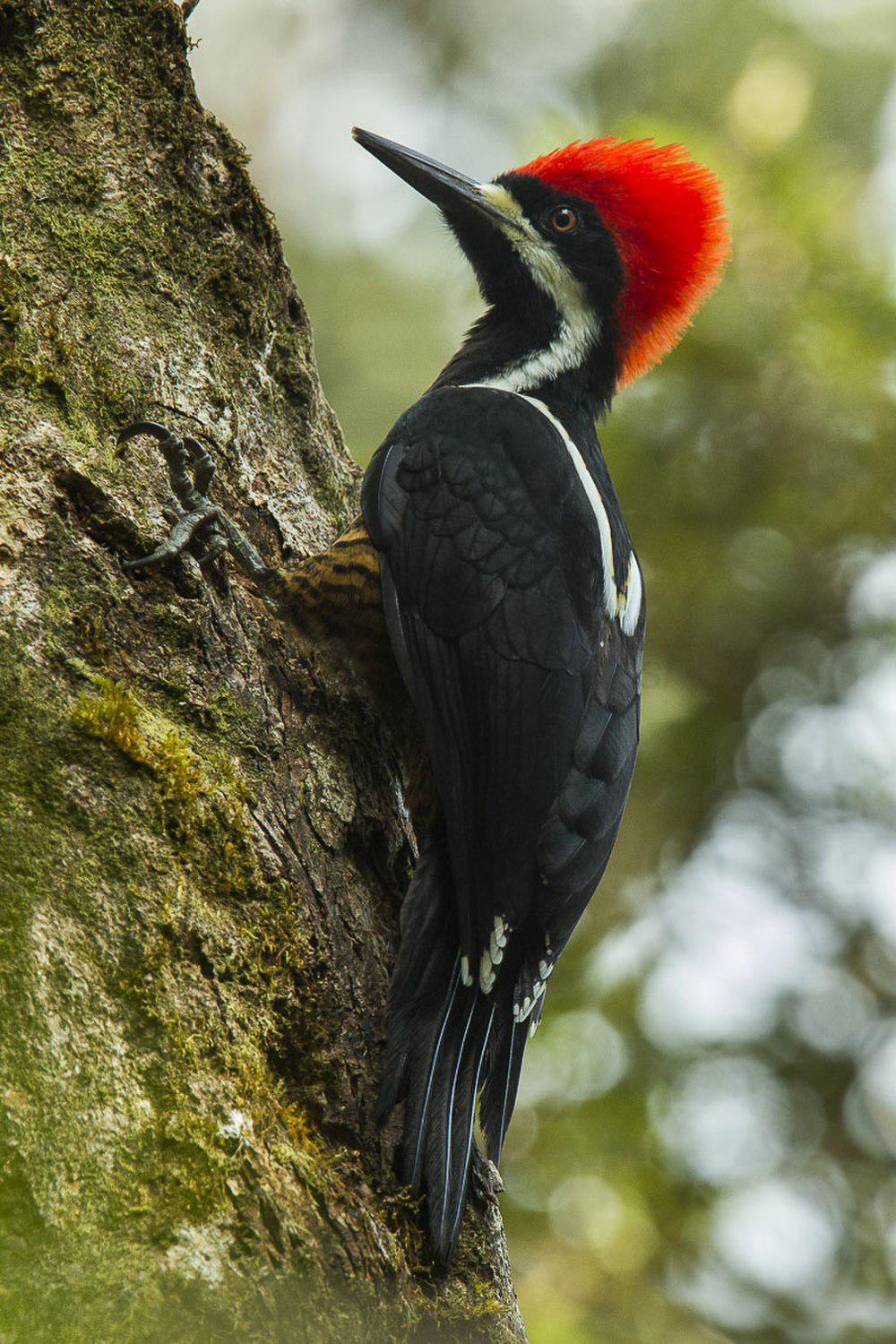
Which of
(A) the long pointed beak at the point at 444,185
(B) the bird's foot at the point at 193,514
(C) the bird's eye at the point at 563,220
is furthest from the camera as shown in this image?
(C) the bird's eye at the point at 563,220

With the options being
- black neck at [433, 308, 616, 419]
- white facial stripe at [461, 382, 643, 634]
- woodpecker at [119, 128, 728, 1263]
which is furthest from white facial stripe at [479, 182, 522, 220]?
white facial stripe at [461, 382, 643, 634]

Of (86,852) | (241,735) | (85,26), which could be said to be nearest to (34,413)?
(241,735)

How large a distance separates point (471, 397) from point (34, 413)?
1.06 meters

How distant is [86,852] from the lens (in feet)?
5.58

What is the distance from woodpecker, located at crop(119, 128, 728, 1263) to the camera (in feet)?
6.98

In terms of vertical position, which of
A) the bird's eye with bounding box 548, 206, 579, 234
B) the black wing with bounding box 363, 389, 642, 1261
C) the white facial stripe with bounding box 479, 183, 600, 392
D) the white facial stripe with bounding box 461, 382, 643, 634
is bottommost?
the black wing with bounding box 363, 389, 642, 1261

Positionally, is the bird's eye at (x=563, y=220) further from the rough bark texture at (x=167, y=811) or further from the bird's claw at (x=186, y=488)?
the bird's claw at (x=186, y=488)

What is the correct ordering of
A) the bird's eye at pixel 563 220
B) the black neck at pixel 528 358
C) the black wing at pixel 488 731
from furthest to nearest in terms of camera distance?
the bird's eye at pixel 563 220 < the black neck at pixel 528 358 < the black wing at pixel 488 731

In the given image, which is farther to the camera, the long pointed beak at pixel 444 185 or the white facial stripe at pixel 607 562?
the long pointed beak at pixel 444 185

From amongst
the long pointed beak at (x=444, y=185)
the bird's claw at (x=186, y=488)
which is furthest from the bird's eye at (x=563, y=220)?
the bird's claw at (x=186, y=488)

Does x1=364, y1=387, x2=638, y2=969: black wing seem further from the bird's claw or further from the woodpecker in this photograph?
the bird's claw

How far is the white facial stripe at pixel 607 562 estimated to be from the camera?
2713 mm

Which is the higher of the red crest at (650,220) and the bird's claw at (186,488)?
the red crest at (650,220)

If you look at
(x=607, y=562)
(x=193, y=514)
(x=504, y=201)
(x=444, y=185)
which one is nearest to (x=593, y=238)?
(x=504, y=201)
